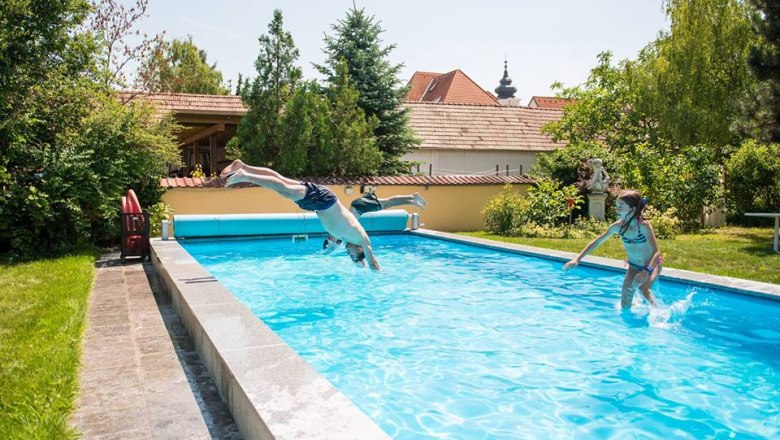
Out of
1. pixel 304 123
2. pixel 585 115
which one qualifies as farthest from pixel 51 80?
pixel 585 115

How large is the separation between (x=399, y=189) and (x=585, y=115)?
1232 centimetres

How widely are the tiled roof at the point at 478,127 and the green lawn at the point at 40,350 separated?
64.9 feet

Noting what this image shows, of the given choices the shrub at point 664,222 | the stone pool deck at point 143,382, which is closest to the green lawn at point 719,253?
the shrub at point 664,222

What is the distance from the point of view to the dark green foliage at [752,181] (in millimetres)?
18547

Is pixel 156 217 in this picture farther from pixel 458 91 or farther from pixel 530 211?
pixel 458 91

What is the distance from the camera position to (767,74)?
40.7ft

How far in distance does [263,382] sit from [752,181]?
66.1ft

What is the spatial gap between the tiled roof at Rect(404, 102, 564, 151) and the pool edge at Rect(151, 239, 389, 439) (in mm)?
21510

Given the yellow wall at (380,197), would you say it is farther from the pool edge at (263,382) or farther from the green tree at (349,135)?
the pool edge at (263,382)

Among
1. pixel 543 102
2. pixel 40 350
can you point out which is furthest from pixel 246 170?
pixel 543 102

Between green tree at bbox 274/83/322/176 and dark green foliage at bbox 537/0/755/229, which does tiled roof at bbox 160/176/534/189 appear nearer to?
green tree at bbox 274/83/322/176

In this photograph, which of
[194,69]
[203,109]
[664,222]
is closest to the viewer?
[664,222]

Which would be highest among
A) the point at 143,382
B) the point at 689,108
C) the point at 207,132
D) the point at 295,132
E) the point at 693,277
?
the point at 689,108

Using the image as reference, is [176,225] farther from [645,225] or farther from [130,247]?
[645,225]
